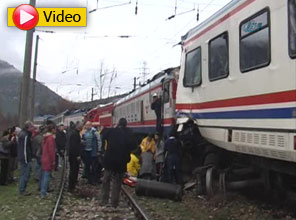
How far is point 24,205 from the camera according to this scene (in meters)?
9.99

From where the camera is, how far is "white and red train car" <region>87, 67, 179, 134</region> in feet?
46.7

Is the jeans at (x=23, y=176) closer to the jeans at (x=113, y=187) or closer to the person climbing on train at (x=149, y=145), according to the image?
the jeans at (x=113, y=187)

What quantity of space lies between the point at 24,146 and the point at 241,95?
6.27m

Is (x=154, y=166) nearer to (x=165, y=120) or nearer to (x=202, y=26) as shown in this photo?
(x=165, y=120)

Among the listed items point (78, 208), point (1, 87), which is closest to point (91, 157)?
point (78, 208)

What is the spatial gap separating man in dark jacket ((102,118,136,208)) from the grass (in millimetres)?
1442

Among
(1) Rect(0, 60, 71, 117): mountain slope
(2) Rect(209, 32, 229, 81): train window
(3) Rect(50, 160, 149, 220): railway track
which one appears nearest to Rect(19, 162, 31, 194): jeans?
(3) Rect(50, 160, 149, 220): railway track

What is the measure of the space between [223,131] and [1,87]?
3697 inches

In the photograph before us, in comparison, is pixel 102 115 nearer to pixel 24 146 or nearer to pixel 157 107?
pixel 157 107

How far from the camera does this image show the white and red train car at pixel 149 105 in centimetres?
1424

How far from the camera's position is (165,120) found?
1450 cm

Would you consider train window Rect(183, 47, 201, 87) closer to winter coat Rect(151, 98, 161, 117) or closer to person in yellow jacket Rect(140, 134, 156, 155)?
person in yellow jacket Rect(140, 134, 156, 155)

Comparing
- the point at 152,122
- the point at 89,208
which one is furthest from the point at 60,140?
the point at 89,208

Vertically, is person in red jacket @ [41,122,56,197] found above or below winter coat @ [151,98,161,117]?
below
